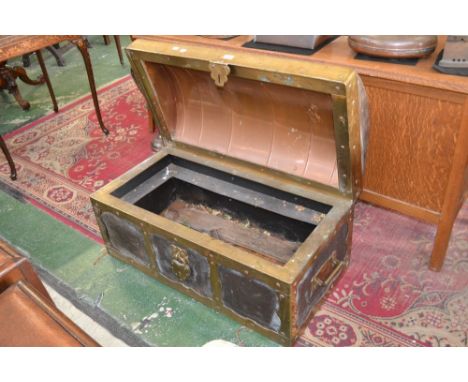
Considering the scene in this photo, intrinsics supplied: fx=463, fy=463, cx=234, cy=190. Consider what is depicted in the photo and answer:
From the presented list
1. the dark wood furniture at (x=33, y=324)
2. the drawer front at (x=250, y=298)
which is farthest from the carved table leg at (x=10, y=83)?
the dark wood furniture at (x=33, y=324)

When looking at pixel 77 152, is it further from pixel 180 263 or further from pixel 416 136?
pixel 416 136

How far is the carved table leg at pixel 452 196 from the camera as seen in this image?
1.85 meters

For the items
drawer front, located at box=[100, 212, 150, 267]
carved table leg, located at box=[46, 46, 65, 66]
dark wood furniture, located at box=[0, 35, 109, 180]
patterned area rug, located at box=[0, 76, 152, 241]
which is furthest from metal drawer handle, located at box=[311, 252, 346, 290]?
carved table leg, located at box=[46, 46, 65, 66]

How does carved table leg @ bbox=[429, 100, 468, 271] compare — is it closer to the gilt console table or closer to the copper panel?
the gilt console table

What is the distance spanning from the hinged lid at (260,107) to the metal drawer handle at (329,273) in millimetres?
314

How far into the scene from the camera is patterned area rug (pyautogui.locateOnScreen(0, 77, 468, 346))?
1.90 m

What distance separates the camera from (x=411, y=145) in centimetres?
209

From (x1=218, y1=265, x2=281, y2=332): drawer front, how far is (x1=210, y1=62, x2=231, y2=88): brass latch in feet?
2.32

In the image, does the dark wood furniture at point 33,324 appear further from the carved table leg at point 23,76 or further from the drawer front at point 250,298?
the carved table leg at point 23,76

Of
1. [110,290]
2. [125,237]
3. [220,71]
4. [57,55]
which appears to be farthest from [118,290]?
[57,55]

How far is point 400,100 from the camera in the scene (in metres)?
2.01

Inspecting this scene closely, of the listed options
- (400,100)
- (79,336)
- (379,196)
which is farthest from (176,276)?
(400,100)

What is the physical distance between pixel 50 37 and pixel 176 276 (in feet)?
6.00

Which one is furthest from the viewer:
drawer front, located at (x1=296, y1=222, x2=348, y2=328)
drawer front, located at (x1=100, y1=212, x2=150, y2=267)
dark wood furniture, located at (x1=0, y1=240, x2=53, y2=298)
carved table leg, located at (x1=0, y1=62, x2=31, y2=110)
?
carved table leg, located at (x1=0, y1=62, x2=31, y2=110)
